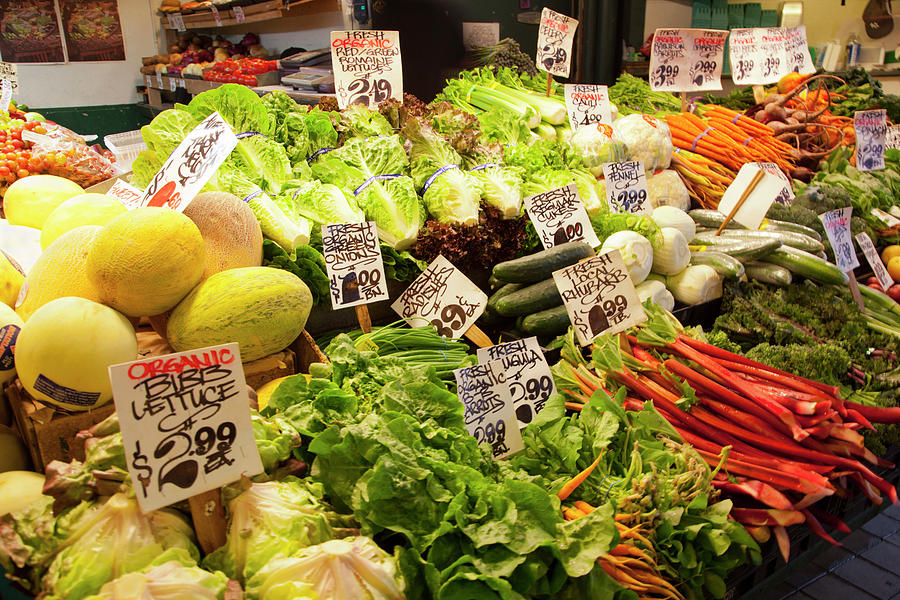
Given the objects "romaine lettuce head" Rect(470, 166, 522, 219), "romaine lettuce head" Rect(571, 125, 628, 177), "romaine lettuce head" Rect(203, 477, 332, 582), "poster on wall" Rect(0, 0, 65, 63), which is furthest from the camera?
"poster on wall" Rect(0, 0, 65, 63)

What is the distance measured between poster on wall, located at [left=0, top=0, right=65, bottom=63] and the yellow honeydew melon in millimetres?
8596

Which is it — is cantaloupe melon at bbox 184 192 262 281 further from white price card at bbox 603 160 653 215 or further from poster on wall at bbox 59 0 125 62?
poster on wall at bbox 59 0 125 62

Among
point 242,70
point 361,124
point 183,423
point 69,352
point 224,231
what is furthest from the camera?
point 242,70

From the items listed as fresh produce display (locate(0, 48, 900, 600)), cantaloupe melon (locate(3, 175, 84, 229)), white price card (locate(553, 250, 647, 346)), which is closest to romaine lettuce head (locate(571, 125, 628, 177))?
fresh produce display (locate(0, 48, 900, 600))

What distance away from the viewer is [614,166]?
2877 mm

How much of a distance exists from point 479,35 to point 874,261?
13.6ft

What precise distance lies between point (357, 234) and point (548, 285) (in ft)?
2.46

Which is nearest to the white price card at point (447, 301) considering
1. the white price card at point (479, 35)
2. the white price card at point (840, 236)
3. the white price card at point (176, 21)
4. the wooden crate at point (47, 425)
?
the wooden crate at point (47, 425)

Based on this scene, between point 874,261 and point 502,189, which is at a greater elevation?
point 502,189

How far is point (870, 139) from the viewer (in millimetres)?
4047

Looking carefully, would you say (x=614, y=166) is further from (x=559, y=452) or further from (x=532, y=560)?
(x=532, y=560)

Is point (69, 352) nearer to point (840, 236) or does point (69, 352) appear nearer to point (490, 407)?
point (490, 407)

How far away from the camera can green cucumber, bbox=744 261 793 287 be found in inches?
105

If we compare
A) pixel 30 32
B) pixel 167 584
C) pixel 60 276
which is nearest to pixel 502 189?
pixel 60 276
